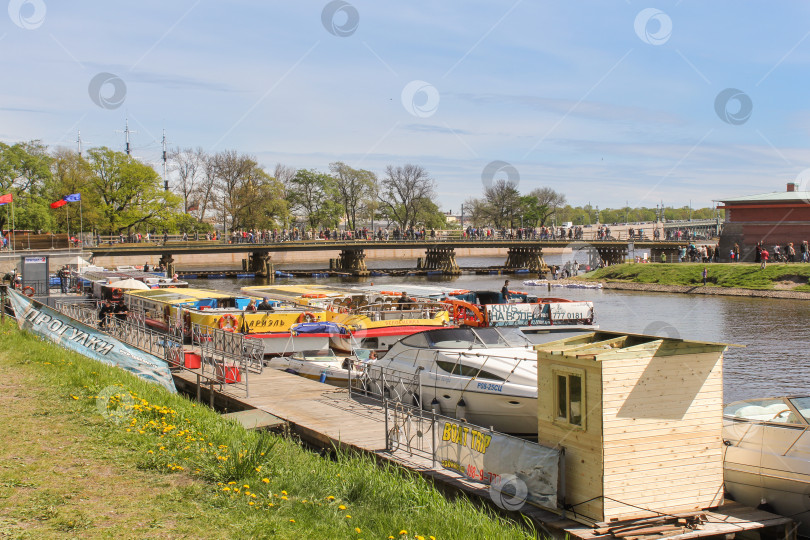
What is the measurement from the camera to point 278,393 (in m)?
19.9

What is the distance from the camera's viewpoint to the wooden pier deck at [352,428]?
11211mm

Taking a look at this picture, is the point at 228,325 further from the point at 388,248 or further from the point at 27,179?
the point at 27,179

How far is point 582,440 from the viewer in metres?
11.1

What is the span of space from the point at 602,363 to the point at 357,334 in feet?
58.1

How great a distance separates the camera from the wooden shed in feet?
35.4

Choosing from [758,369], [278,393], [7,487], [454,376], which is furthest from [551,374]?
[758,369]

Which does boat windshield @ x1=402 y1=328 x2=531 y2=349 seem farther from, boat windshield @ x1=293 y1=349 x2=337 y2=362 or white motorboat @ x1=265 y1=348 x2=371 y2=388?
boat windshield @ x1=293 y1=349 x2=337 y2=362

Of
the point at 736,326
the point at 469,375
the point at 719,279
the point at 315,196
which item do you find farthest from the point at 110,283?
the point at 315,196

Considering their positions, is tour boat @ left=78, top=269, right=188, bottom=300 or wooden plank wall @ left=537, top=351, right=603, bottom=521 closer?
wooden plank wall @ left=537, top=351, right=603, bottom=521

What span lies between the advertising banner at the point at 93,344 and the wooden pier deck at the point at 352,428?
4.11 feet

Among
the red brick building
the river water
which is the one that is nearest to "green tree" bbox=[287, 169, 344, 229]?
the river water

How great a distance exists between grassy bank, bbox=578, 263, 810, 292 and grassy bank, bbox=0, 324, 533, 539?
5435 cm

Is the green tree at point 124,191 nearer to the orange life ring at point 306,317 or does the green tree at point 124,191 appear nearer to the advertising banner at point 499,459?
the orange life ring at point 306,317

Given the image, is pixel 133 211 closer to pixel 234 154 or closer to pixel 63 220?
pixel 63 220
